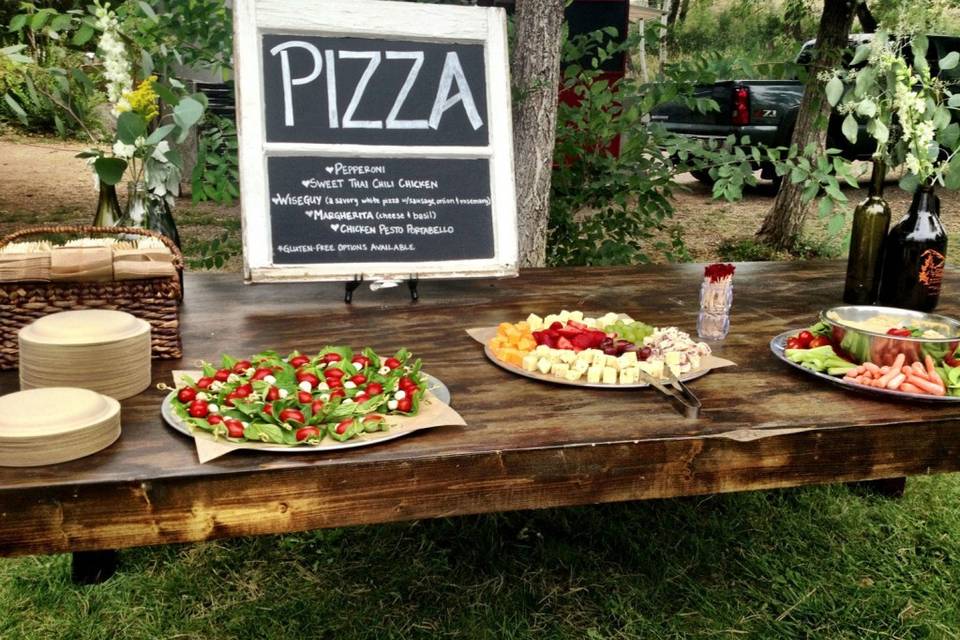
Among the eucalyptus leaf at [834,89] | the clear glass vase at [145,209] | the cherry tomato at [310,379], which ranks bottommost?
the cherry tomato at [310,379]

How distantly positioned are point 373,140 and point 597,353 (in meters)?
0.84

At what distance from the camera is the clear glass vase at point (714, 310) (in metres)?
1.63

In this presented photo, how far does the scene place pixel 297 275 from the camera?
1.83 meters

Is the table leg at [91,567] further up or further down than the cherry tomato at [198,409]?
further down

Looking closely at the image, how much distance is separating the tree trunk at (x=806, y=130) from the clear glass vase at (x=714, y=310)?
318 cm

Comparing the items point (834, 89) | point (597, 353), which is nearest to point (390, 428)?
point (597, 353)

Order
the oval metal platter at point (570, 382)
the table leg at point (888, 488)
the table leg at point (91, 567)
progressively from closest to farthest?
the oval metal platter at point (570, 382) < the table leg at point (91, 567) < the table leg at point (888, 488)

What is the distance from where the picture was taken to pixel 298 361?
1.30 meters

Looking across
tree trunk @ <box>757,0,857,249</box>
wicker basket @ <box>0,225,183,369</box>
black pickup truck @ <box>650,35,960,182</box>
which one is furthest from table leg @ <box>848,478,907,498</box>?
black pickup truck @ <box>650,35,960,182</box>

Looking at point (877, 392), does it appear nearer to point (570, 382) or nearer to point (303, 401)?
point (570, 382)

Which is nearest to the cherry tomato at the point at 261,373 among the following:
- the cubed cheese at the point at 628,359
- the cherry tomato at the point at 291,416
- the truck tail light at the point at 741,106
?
the cherry tomato at the point at 291,416

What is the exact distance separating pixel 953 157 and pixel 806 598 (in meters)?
1.08

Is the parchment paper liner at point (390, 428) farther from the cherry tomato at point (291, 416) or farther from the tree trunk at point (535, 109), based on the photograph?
the tree trunk at point (535, 109)

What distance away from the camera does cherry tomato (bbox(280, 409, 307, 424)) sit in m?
1.13
